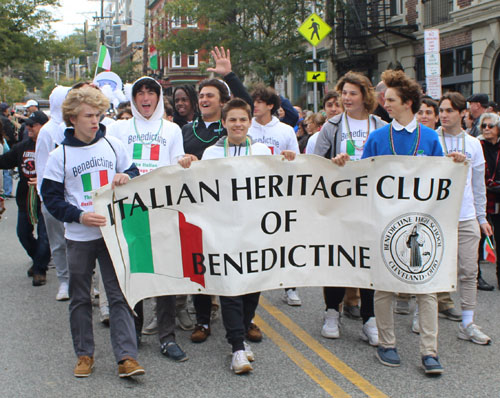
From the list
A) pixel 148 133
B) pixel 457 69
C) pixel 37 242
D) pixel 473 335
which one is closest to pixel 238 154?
pixel 148 133

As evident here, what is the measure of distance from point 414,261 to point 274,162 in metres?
1.27

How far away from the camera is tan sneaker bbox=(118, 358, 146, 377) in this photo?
4.90m

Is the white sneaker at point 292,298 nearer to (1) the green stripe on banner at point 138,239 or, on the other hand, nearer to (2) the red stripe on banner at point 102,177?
(1) the green stripe on banner at point 138,239

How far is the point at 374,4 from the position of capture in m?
26.5

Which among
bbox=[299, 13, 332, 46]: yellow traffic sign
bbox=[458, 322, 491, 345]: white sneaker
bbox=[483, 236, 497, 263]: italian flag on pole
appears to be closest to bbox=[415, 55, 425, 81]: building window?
bbox=[299, 13, 332, 46]: yellow traffic sign

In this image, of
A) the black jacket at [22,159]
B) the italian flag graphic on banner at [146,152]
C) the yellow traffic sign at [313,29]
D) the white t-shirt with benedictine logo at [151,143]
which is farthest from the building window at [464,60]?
the italian flag graphic on banner at [146,152]

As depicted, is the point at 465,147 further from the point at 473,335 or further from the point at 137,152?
the point at 137,152

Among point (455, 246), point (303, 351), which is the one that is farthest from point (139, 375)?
point (455, 246)

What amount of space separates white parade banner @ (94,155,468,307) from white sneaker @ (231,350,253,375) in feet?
1.50

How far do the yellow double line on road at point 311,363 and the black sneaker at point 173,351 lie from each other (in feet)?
2.73

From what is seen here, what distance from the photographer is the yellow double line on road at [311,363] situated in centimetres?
477

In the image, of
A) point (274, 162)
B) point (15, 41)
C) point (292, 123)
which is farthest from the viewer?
point (15, 41)

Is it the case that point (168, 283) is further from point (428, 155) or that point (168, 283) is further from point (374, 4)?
point (374, 4)

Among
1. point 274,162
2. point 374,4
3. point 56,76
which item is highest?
point 56,76
